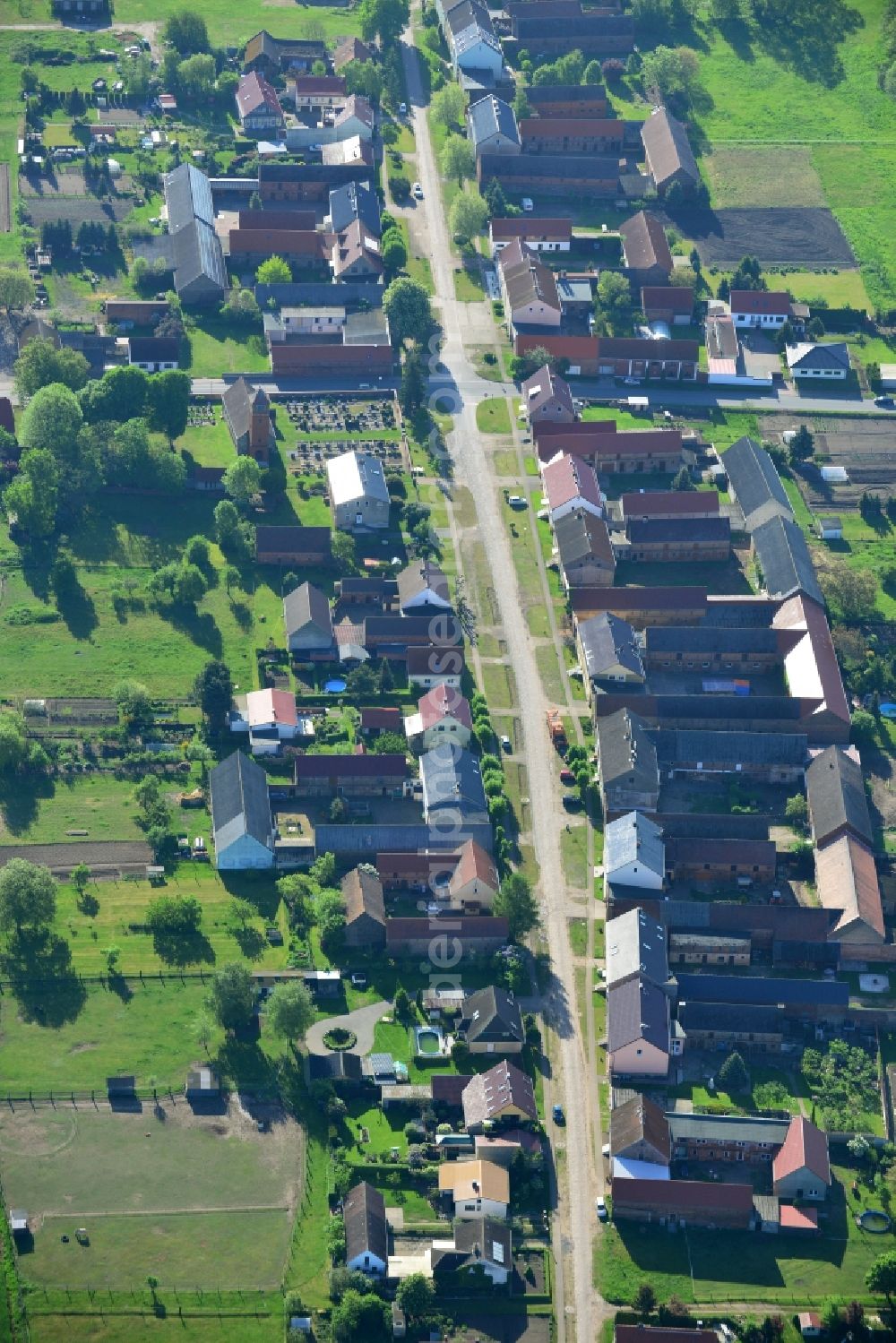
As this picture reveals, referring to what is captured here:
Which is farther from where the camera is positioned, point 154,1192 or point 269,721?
point 269,721

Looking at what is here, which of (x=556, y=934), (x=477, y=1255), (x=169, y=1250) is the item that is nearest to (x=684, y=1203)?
(x=477, y=1255)

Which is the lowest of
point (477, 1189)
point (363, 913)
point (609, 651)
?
point (477, 1189)

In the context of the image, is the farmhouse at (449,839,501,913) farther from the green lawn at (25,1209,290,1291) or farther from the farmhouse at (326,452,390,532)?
the farmhouse at (326,452,390,532)

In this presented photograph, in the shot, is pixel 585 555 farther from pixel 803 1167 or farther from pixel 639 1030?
pixel 803 1167

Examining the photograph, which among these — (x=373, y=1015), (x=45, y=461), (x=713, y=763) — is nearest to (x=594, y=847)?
(x=713, y=763)

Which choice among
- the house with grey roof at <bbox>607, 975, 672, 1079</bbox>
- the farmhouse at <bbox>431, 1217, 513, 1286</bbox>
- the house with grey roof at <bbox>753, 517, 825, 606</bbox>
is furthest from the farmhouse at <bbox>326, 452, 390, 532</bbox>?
the farmhouse at <bbox>431, 1217, 513, 1286</bbox>

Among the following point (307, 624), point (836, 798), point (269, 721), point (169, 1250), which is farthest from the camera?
point (307, 624)
